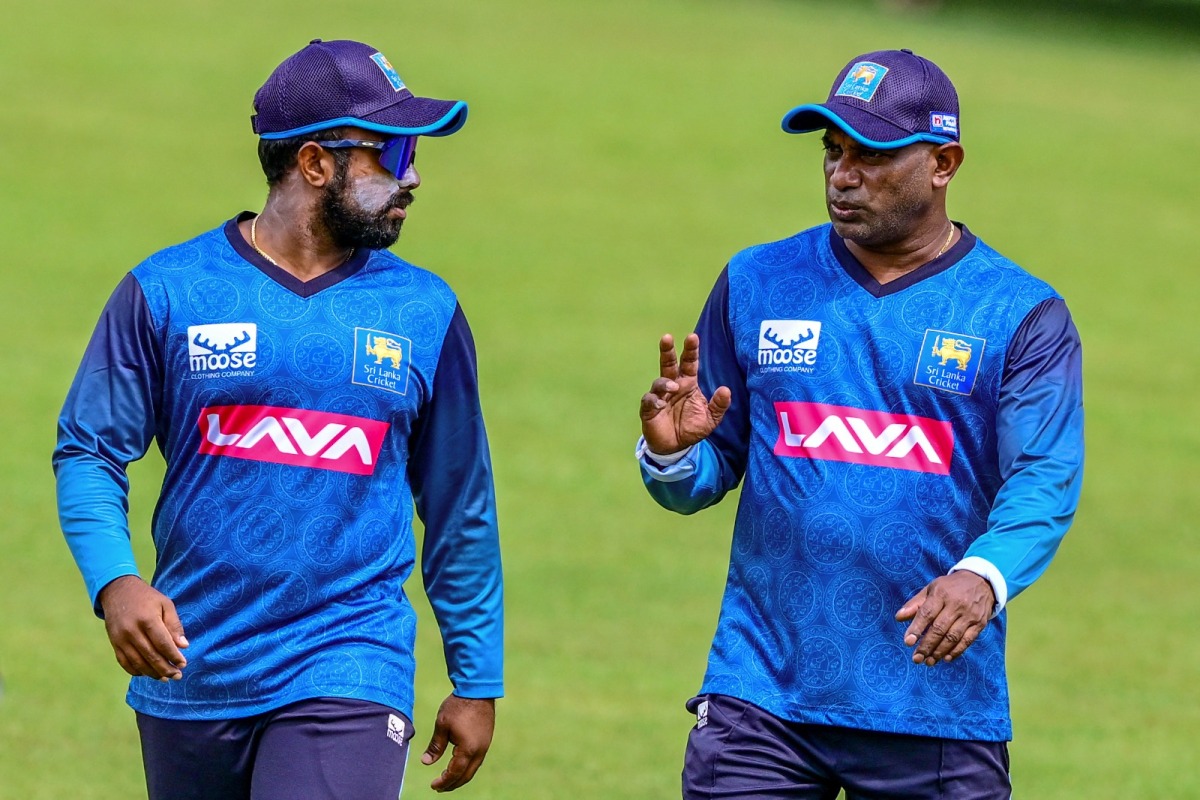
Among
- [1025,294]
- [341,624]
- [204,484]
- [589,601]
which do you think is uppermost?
[1025,294]

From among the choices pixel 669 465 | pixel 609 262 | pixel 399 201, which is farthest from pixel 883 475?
pixel 609 262

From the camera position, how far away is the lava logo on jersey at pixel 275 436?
17.5 ft

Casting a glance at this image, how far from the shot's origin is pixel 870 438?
18.3 feet

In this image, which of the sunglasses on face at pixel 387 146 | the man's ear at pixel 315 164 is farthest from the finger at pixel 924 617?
the man's ear at pixel 315 164

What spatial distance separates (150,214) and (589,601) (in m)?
12.4

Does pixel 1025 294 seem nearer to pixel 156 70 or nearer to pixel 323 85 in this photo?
pixel 323 85

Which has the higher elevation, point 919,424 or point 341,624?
point 919,424

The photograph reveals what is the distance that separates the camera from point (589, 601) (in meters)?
13.0


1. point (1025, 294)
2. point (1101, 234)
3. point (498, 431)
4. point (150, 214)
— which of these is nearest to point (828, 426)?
point (1025, 294)

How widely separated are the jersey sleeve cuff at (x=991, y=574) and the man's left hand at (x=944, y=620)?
0.06 m

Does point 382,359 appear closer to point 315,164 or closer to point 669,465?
point 315,164

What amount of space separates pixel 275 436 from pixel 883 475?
161cm

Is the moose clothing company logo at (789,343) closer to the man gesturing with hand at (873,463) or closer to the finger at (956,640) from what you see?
the man gesturing with hand at (873,463)

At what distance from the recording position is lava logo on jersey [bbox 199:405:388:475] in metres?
5.34
